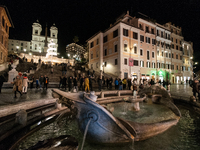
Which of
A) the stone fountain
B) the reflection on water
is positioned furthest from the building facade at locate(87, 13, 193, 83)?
the stone fountain

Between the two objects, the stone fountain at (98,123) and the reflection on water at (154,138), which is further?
the reflection on water at (154,138)

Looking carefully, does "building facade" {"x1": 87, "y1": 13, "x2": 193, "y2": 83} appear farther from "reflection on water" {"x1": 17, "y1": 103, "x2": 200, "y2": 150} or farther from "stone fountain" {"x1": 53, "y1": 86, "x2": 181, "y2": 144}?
"stone fountain" {"x1": 53, "y1": 86, "x2": 181, "y2": 144}

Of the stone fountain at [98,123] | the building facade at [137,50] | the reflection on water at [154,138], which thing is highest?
the building facade at [137,50]

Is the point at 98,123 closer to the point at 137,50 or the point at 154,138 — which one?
the point at 154,138

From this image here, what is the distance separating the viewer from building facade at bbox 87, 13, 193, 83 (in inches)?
990

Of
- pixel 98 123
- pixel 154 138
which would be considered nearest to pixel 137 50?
pixel 154 138

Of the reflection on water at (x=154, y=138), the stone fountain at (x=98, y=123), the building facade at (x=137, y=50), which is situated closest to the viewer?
the stone fountain at (x=98, y=123)

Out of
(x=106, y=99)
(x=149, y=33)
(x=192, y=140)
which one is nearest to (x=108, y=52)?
(x=149, y=33)

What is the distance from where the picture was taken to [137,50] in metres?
26.9

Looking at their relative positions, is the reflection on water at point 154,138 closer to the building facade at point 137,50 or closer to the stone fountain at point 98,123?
the stone fountain at point 98,123

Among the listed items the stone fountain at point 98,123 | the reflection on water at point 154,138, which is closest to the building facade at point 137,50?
the reflection on water at point 154,138

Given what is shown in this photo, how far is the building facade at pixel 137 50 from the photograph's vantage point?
82.5 ft

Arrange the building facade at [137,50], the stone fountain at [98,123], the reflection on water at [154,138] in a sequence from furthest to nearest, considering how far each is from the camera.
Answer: the building facade at [137,50] → the reflection on water at [154,138] → the stone fountain at [98,123]

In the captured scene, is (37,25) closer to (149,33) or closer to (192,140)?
(149,33)
